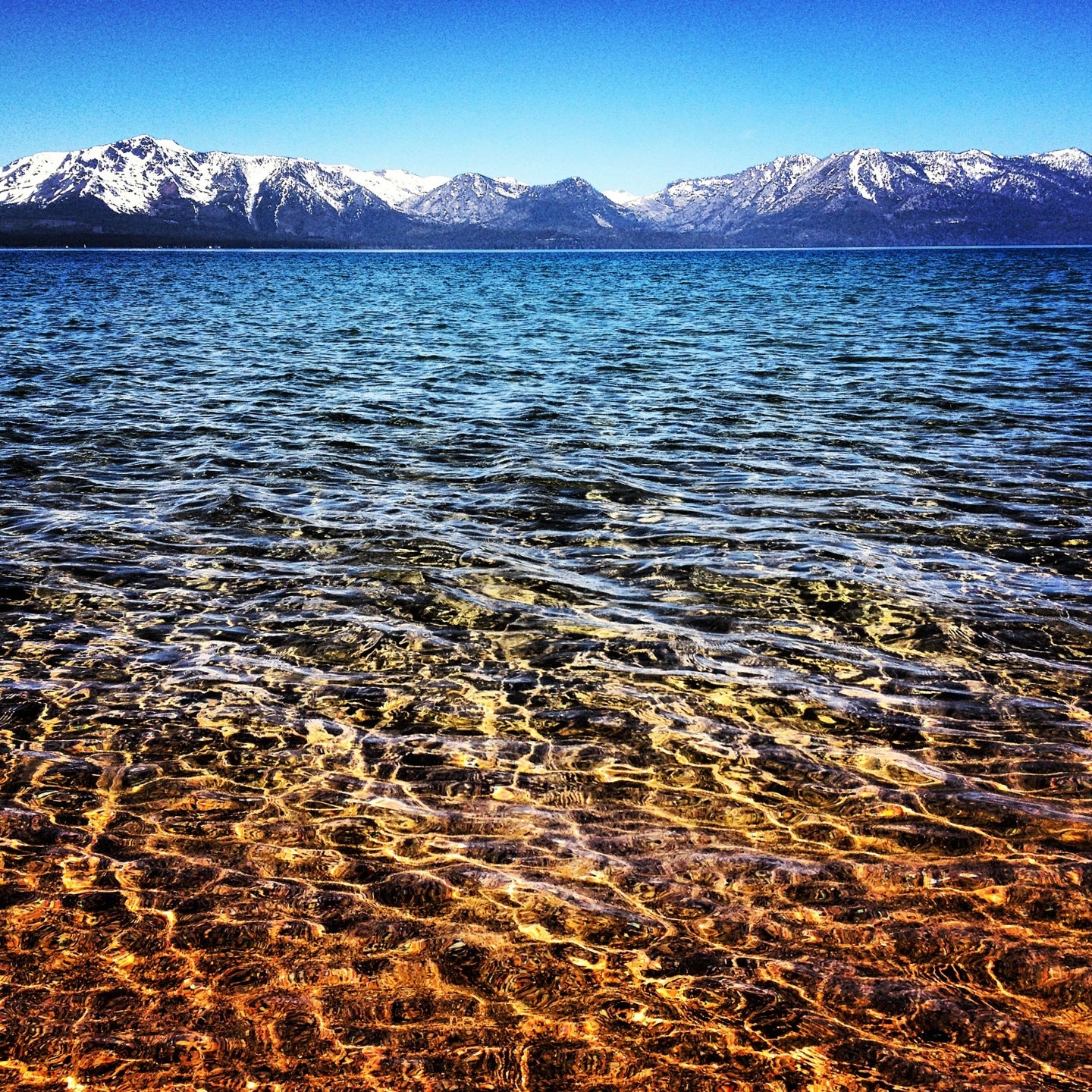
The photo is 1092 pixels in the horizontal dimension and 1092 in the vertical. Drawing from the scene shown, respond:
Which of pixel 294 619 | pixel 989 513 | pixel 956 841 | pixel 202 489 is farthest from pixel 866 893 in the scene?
pixel 202 489

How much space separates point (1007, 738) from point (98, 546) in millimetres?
9427

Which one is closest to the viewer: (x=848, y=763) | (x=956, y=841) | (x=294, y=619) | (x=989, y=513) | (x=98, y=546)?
(x=956, y=841)

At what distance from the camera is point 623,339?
31484mm

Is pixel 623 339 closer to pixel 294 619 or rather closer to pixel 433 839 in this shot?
pixel 294 619

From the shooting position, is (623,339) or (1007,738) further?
(623,339)

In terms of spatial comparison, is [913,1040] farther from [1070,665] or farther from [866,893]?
[1070,665]

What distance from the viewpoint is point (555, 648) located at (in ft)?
23.9

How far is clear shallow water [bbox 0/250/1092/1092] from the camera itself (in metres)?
3.54

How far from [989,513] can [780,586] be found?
4056 millimetres

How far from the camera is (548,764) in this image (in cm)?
562

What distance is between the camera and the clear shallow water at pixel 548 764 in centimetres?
354

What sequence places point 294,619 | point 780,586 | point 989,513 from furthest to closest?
point 989,513 → point 780,586 → point 294,619

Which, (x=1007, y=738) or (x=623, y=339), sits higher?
(x=623, y=339)

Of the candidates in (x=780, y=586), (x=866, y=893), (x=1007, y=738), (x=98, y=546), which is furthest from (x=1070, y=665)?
(x=98, y=546)
